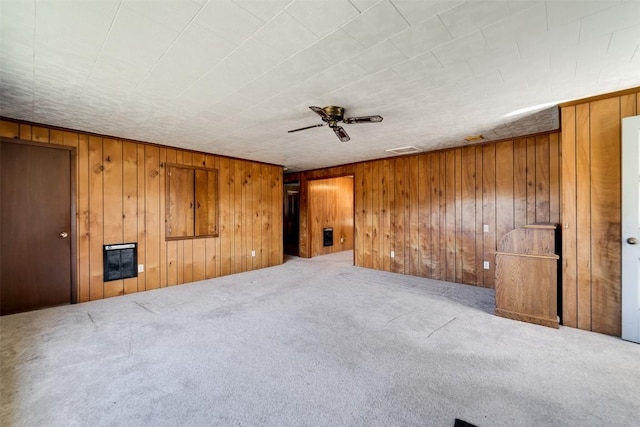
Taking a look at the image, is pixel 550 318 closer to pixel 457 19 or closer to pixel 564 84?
pixel 564 84

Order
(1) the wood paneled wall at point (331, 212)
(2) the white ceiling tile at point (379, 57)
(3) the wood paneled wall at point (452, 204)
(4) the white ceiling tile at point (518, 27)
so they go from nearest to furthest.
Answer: (4) the white ceiling tile at point (518, 27), (2) the white ceiling tile at point (379, 57), (3) the wood paneled wall at point (452, 204), (1) the wood paneled wall at point (331, 212)

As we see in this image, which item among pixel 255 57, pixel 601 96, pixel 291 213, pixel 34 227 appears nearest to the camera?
pixel 255 57

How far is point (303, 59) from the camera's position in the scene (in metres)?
2.03

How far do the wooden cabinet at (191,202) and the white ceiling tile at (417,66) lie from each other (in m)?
4.02

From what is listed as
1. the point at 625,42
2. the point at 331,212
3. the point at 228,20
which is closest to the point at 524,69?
the point at 625,42

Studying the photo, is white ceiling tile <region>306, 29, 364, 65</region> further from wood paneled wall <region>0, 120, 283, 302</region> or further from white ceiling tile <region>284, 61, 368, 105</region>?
wood paneled wall <region>0, 120, 283, 302</region>

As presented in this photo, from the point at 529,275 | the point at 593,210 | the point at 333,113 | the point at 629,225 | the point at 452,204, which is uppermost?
the point at 333,113

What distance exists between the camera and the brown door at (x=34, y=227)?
3.32 meters

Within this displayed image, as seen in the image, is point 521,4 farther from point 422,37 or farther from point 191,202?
point 191,202

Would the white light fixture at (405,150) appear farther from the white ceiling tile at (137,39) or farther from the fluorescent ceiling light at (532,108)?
the white ceiling tile at (137,39)

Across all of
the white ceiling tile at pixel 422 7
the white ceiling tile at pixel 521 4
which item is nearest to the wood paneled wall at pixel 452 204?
the white ceiling tile at pixel 521 4

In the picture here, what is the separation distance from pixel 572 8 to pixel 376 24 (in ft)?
3.53

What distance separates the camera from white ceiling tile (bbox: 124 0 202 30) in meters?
1.48

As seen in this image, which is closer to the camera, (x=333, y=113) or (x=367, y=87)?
(x=367, y=87)
